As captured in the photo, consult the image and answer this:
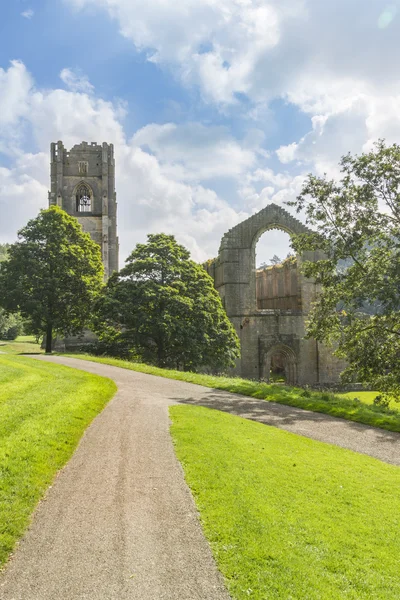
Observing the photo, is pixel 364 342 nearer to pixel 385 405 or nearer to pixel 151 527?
pixel 385 405

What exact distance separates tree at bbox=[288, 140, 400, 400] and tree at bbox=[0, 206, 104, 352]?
17.7 meters

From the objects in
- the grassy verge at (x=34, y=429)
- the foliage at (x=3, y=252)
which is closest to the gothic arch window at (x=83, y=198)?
the foliage at (x=3, y=252)

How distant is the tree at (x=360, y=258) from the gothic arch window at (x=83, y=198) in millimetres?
39378

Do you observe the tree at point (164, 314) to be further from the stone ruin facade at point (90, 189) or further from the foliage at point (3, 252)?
the foliage at point (3, 252)

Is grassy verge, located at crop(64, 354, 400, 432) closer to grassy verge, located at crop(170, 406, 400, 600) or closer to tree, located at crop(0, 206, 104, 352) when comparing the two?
grassy verge, located at crop(170, 406, 400, 600)

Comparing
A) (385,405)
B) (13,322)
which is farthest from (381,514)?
(13,322)

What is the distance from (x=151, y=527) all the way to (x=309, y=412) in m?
8.95

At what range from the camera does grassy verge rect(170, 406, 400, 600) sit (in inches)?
185

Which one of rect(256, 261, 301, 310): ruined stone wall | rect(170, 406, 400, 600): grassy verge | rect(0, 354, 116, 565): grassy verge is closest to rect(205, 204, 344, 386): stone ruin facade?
rect(256, 261, 301, 310): ruined stone wall

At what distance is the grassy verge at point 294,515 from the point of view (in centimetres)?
470

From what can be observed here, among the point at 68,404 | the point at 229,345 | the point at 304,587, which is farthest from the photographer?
the point at 229,345

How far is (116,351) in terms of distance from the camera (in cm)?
2873

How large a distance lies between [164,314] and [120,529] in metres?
20.0

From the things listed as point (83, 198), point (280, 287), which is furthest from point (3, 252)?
point (280, 287)
